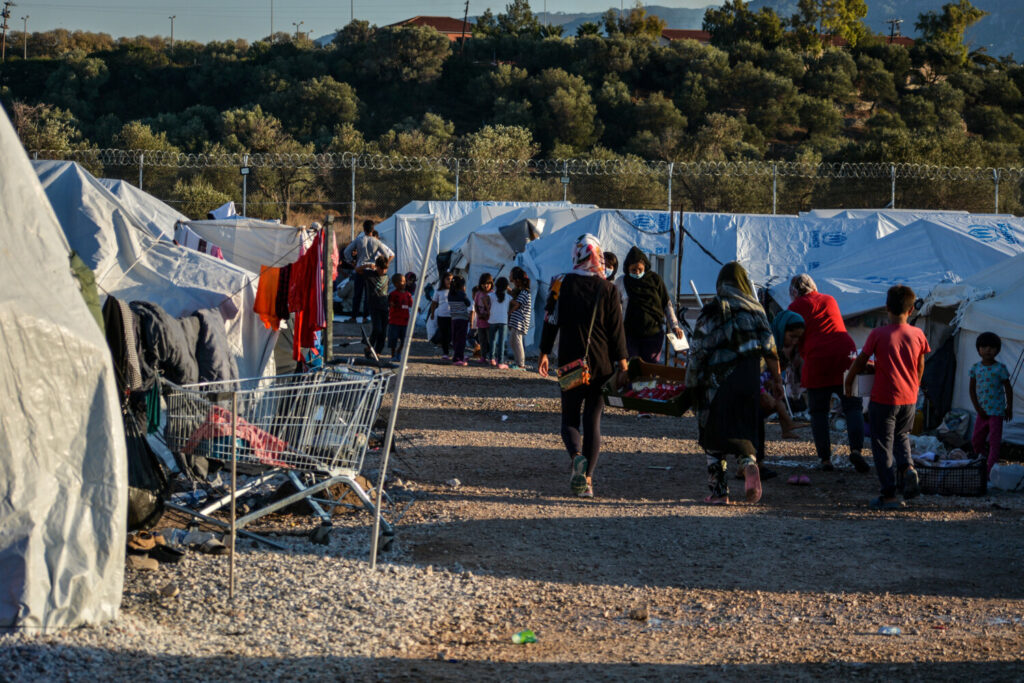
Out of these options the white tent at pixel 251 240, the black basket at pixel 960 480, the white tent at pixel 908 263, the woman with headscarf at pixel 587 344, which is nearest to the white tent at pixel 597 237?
the white tent at pixel 908 263

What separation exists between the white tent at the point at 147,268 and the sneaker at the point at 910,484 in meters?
5.96

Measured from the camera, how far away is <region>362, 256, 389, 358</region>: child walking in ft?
53.8

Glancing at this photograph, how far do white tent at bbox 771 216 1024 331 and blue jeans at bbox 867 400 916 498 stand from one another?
5024 mm

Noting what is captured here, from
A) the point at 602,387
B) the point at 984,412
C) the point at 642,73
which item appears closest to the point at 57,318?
the point at 602,387

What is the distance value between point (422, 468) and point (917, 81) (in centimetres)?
5740

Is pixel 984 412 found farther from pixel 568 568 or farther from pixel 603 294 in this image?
pixel 568 568

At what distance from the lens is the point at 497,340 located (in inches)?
655

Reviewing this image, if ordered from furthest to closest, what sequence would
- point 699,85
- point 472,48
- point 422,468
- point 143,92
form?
point 472,48 → point 143,92 → point 699,85 → point 422,468

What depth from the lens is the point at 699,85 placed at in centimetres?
5291

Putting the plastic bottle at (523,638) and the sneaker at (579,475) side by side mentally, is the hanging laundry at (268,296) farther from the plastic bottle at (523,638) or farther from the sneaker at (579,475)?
the plastic bottle at (523,638)

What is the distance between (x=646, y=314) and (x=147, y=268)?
4.87 meters

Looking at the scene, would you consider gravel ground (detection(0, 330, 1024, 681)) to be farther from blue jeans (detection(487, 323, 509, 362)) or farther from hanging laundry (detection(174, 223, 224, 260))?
blue jeans (detection(487, 323, 509, 362))

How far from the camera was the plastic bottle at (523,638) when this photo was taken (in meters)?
4.73

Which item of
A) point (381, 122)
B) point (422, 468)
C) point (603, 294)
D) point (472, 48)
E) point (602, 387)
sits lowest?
point (422, 468)
